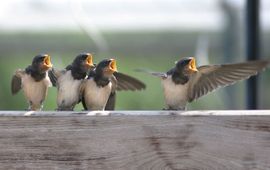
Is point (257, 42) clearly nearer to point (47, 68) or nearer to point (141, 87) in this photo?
point (141, 87)

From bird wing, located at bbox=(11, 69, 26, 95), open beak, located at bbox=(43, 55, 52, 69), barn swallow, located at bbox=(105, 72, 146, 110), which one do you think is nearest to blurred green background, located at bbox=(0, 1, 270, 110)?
bird wing, located at bbox=(11, 69, 26, 95)

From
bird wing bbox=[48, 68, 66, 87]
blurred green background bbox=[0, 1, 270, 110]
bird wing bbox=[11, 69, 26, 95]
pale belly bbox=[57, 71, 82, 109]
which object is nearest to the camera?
pale belly bbox=[57, 71, 82, 109]

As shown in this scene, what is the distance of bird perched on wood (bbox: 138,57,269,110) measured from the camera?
351 cm

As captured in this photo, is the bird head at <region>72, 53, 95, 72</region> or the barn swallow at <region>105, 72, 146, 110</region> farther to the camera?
the barn swallow at <region>105, 72, 146, 110</region>

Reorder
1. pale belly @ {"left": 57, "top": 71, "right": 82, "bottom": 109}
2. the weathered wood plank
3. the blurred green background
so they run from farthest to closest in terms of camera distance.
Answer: the blurred green background, pale belly @ {"left": 57, "top": 71, "right": 82, "bottom": 109}, the weathered wood plank

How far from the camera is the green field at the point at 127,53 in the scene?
8.11 meters

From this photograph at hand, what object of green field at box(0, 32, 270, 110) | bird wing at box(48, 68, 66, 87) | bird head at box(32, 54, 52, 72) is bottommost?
green field at box(0, 32, 270, 110)

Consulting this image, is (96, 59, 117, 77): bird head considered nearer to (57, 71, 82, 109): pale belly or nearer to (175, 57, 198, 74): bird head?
(57, 71, 82, 109): pale belly

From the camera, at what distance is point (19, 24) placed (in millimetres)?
10422

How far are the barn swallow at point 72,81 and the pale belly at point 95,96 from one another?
46 mm

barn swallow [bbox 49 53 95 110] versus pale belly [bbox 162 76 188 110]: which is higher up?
barn swallow [bbox 49 53 95 110]

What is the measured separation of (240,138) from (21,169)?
0.67m

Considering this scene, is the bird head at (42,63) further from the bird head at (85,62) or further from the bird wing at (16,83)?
the bird wing at (16,83)

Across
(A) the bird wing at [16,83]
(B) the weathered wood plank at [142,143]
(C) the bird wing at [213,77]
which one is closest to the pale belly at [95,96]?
(C) the bird wing at [213,77]
